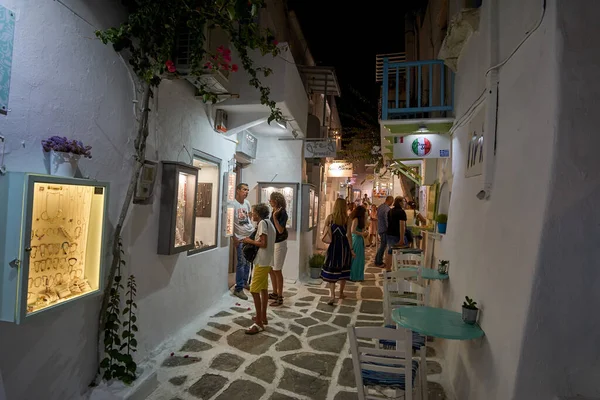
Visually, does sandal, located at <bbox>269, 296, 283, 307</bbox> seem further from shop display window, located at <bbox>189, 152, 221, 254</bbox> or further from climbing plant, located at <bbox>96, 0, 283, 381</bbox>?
climbing plant, located at <bbox>96, 0, 283, 381</bbox>

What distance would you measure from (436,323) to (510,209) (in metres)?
1.24

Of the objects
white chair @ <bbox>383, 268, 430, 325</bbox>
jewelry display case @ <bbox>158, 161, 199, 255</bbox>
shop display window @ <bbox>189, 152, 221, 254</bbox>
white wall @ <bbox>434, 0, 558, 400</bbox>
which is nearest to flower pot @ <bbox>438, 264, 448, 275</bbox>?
white chair @ <bbox>383, 268, 430, 325</bbox>

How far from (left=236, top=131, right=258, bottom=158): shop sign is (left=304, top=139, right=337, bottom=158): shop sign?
134 cm

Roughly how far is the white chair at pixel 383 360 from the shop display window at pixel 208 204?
4.02 meters

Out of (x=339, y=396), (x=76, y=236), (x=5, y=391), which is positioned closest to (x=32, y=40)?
(x=76, y=236)

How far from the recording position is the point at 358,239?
752 centimetres

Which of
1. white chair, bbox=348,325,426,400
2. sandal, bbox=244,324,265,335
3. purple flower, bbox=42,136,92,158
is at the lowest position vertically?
sandal, bbox=244,324,265,335

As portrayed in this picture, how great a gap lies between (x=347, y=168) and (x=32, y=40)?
37.2 ft

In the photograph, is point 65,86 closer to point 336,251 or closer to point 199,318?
point 199,318

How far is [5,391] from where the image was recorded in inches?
95.1

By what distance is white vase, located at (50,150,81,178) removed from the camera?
2640mm

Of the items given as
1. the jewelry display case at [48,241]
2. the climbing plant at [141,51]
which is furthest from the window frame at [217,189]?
the jewelry display case at [48,241]

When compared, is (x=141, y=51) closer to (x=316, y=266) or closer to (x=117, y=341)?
(x=117, y=341)

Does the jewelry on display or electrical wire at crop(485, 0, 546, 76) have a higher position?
electrical wire at crop(485, 0, 546, 76)
